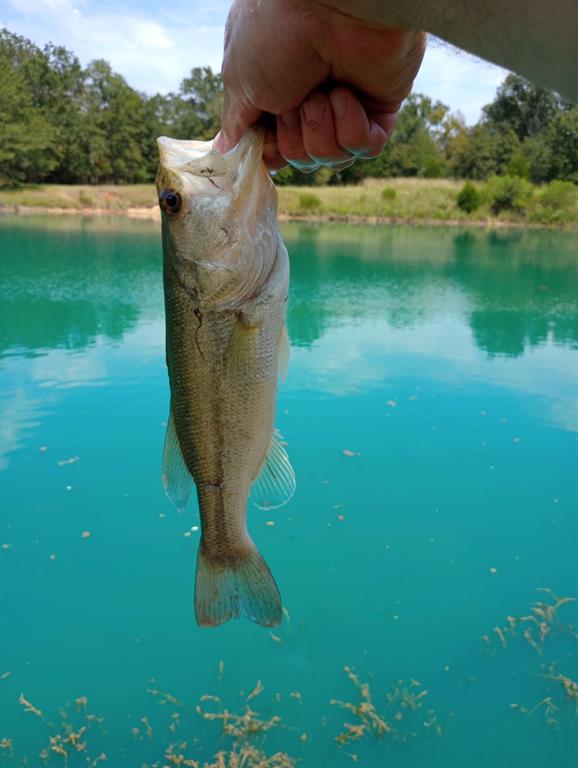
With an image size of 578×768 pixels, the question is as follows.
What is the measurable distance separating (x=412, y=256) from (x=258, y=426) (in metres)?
25.8

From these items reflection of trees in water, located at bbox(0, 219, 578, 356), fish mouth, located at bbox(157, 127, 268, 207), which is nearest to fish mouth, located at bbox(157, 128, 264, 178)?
fish mouth, located at bbox(157, 127, 268, 207)

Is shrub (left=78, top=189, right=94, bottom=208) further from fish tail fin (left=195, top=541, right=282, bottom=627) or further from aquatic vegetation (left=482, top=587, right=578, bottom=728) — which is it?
fish tail fin (left=195, top=541, right=282, bottom=627)

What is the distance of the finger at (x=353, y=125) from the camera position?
1.68 meters

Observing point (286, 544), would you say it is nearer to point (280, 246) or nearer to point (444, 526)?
point (444, 526)

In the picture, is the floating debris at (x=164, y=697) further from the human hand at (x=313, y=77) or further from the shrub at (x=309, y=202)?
the shrub at (x=309, y=202)

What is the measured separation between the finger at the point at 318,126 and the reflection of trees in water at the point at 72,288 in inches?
431

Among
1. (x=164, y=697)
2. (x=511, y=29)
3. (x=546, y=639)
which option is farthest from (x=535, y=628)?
(x=511, y=29)

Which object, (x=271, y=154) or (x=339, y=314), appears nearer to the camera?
(x=271, y=154)

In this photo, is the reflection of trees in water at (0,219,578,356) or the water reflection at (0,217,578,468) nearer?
the water reflection at (0,217,578,468)

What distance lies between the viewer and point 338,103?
1676 mm

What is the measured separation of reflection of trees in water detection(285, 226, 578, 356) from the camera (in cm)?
1441

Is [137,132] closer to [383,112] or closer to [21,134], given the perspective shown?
[21,134]

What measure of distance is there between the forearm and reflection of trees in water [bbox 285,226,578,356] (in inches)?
447

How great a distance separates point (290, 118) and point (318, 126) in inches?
4.7
